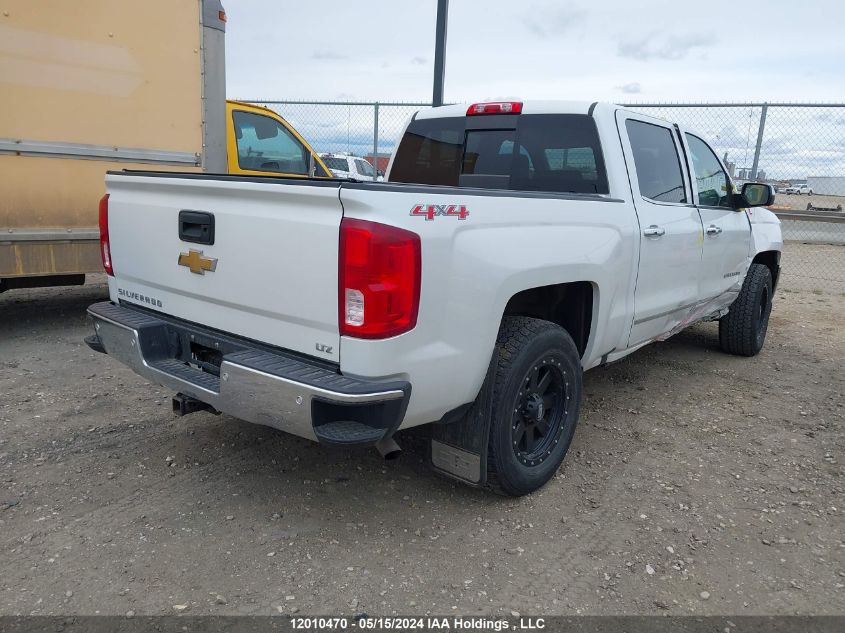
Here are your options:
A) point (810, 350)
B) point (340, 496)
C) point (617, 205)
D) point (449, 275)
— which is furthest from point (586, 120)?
point (810, 350)

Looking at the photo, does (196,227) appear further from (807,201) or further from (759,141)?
(807,201)

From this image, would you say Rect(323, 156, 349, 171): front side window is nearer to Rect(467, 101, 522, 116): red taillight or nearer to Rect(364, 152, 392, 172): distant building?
Rect(364, 152, 392, 172): distant building

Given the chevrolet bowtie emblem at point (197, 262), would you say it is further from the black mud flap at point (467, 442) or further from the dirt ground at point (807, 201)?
the dirt ground at point (807, 201)

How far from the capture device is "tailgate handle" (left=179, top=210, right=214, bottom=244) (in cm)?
277

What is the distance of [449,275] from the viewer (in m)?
2.48

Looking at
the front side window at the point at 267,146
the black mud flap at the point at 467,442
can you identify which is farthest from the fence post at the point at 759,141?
the black mud flap at the point at 467,442

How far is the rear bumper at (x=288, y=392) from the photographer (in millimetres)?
2336

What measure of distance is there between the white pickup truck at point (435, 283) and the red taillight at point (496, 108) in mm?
14

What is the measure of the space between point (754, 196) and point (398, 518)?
148 inches

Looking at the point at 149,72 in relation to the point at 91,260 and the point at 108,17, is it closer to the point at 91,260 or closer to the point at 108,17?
the point at 108,17

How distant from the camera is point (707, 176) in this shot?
484 cm

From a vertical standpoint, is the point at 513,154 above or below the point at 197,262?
above

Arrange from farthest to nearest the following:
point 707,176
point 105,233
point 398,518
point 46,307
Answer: point 46,307
point 707,176
point 105,233
point 398,518

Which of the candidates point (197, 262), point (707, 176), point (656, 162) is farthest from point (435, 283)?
point (707, 176)
